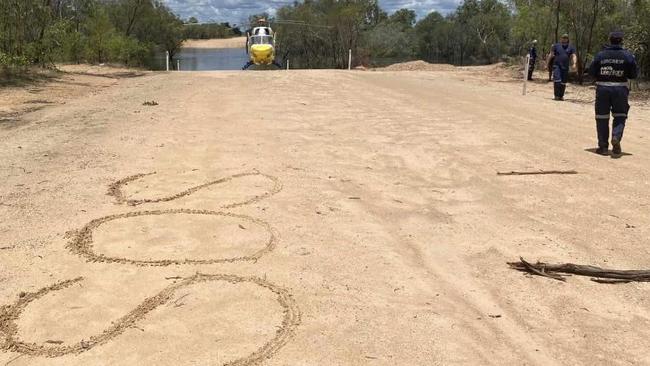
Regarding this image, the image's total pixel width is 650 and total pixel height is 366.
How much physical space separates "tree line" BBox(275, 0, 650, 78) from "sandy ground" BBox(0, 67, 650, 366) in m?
14.4

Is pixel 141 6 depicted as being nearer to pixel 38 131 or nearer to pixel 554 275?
pixel 38 131

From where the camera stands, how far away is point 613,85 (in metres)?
8.88

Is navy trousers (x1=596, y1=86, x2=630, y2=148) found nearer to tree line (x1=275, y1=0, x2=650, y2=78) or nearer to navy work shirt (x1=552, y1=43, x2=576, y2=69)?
navy work shirt (x1=552, y1=43, x2=576, y2=69)

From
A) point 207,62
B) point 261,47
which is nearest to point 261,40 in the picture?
point 261,47

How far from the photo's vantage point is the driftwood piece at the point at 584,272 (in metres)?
4.75

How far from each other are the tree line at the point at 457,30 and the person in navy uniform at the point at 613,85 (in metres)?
12.4

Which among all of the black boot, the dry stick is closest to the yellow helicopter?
the black boot

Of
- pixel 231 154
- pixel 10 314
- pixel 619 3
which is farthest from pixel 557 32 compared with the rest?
pixel 10 314

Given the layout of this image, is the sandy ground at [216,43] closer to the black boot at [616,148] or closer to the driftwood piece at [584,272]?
the black boot at [616,148]

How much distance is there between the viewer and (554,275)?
4.80 meters

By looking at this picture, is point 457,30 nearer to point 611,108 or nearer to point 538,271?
point 611,108

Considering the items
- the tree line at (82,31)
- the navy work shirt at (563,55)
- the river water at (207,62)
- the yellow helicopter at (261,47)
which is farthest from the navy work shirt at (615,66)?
the river water at (207,62)

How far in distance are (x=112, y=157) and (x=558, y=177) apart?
5979mm

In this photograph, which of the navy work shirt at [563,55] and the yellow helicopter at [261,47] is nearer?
the navy work shirt at [563,55]
